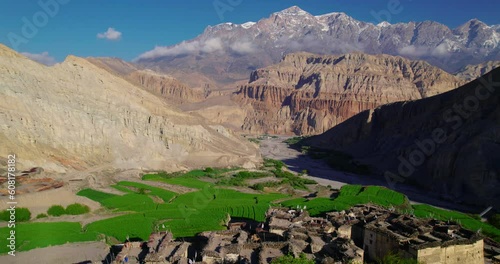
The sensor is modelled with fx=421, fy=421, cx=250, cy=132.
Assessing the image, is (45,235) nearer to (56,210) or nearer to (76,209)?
(56,210)

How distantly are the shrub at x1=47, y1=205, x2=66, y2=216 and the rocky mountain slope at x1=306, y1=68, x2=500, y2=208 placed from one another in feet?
150

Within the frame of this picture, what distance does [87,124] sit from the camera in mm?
57938

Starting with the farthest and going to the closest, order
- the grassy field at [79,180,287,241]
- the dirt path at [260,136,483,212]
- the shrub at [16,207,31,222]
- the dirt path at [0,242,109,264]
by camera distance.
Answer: the dirt path at [260,136,483,212] < the shrub at [16,207,31,222] < the grassy field at [79,180,287,241] < the dirt path at [0,242,109,264]

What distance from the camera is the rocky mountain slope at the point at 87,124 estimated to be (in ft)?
167

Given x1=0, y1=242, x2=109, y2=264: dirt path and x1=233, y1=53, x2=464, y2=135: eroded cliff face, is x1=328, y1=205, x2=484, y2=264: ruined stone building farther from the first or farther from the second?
x1=233, y1=53, x2=464, y2=135: eroded cliff face

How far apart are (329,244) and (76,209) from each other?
88.1 ft

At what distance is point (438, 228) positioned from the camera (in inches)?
1022

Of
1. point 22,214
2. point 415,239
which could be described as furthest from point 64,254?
point 415,239

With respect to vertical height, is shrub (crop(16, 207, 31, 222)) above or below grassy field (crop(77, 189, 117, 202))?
below

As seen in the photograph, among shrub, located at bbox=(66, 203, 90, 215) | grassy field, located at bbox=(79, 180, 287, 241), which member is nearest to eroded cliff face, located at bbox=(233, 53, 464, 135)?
grassy field, located at bbox=(79, 180, 287, 241)

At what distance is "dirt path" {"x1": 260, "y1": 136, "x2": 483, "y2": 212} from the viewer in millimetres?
52766

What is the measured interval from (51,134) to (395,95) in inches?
5637

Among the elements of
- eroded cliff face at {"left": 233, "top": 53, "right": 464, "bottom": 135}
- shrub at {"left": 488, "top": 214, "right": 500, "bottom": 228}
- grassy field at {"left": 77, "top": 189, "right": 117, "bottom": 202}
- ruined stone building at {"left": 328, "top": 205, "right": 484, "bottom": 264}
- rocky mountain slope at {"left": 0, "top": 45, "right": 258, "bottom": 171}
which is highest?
eroded cliff face at {"left": 233, "top": 53, "right": 464, "bottom": 135}

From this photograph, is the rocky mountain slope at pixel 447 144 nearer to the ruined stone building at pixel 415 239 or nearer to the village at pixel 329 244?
the ruined stone building at pixel 415 239
